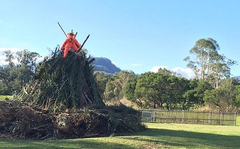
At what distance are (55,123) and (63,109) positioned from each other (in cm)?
78

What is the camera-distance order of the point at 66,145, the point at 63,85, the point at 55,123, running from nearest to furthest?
the point at 66,145 < the point at 55,123 < the point at 63,85

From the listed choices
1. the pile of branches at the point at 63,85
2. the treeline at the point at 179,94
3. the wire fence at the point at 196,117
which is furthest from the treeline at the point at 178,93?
the pile of branches at the point at 63,85

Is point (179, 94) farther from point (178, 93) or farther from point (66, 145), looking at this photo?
point (66, 145)

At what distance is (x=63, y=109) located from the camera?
9.40 m

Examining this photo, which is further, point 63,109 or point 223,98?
point 223,98

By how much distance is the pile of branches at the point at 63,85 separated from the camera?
980 centimetres

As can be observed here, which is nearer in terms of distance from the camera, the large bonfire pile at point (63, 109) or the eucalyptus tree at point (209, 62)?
the large bonfire pile at point (63, 109)

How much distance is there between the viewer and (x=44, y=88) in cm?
998

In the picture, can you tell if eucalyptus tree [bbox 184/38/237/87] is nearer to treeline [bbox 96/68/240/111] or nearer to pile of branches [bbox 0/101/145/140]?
treeline [bbox 96/68/240/111]

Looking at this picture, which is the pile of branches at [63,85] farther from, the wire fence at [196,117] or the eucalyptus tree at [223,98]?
the eucalyptus tree at [223,98]

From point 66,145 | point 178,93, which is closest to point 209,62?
point 178,93

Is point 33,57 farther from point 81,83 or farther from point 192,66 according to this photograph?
point 81,83

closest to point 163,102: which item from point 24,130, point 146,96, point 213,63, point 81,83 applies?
point 146,96

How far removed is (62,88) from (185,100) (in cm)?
2669
